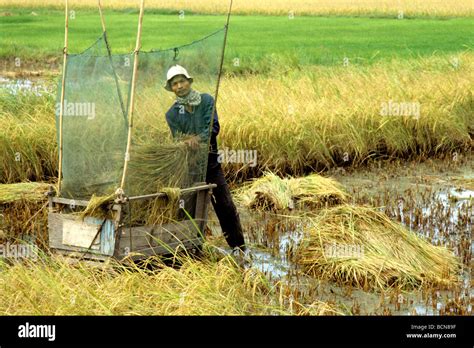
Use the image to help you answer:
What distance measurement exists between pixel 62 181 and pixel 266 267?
152 cm

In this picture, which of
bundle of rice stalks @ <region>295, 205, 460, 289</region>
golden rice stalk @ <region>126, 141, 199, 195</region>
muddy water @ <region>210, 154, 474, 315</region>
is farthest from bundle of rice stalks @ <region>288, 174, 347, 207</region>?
golden rice stalk @ <region>126, 141, 199, 195</region>

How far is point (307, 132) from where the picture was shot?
985 centimetres

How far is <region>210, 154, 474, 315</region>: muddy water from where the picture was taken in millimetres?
5867

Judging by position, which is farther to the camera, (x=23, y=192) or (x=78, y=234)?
(x=23, y=192)

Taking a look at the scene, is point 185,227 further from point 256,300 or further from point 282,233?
point 282,233

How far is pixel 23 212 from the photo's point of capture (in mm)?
7723

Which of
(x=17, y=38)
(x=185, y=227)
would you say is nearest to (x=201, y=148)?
(x=185, y=227)

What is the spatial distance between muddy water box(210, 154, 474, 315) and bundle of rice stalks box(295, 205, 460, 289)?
103 millimetres

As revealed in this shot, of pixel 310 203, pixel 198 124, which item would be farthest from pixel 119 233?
pixel 310 203

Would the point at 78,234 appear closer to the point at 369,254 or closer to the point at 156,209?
the point at 156,209

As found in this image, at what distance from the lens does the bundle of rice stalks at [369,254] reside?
6238 mm

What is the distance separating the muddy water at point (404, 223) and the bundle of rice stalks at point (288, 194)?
16 cm

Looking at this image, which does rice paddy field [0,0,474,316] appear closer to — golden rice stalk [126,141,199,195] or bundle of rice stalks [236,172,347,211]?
bundle of rice stalks [236,172,347,211]

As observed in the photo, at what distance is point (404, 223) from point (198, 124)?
2347 mm
